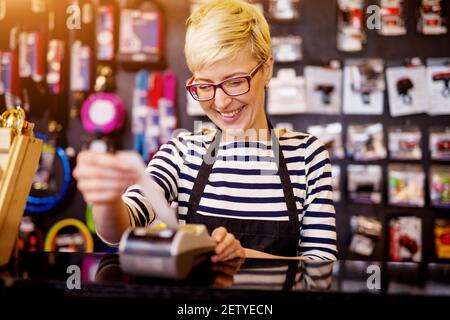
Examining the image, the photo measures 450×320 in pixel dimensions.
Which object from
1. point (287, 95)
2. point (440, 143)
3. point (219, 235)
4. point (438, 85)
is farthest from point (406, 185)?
point (219, 235)

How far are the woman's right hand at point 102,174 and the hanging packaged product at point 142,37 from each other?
2.63 meters

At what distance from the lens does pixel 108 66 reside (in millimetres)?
3541

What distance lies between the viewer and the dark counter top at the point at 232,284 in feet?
2.85

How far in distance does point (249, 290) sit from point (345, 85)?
2.73 metres

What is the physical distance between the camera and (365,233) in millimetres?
3334

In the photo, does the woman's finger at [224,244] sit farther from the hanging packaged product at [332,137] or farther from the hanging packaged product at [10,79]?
the hanging packaged product at [10,79]

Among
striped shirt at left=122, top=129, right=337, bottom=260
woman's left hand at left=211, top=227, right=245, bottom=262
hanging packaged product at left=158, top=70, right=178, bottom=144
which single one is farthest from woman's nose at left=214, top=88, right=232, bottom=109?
hanging packaged product at left=158, top=70, right=178, bottom=144

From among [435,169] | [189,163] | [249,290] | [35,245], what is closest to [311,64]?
[435,169]

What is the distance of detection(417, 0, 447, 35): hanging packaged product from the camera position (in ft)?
10.7

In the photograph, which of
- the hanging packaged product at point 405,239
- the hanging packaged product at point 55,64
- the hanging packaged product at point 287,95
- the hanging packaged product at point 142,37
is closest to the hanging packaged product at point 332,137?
Result: the hanging packaged product at point 287,95

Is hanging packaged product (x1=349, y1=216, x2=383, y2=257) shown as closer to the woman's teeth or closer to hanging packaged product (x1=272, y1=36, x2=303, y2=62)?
hanging packaged product (x1=272, y1=36, x2=303, y2=62)

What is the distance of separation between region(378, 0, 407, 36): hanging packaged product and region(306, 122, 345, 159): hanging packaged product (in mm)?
733

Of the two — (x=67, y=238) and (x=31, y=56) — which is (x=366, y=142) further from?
(x=31, y=56)

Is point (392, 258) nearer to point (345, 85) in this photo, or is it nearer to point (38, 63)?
point (345, 85)
